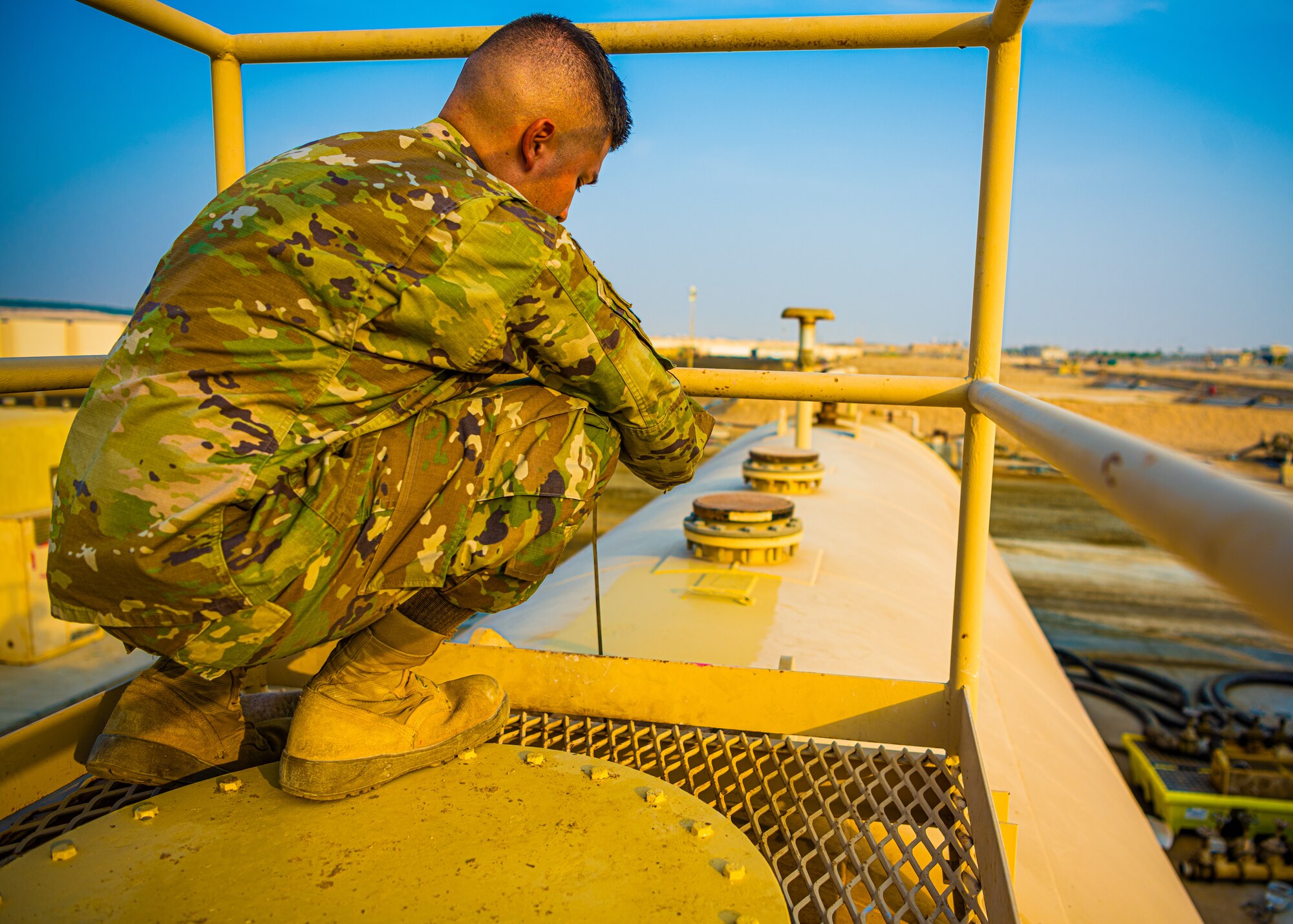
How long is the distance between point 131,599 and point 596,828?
2.43ft

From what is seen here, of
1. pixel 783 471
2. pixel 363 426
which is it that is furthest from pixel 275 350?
pixel 783 471

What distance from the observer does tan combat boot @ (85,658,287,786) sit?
4.56 feet

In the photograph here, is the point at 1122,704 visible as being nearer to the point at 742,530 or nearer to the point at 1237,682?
the point at 1237,682

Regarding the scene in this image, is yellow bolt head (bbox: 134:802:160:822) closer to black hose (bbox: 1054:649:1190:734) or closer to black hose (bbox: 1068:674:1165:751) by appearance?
black hose (bbox: 1068:674:1165:751)

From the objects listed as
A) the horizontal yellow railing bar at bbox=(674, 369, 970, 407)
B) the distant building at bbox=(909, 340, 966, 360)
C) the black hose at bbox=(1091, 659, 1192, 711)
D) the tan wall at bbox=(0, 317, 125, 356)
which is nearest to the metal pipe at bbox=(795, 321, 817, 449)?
the black hose at bbox=(1091, 659, 1192, 711)

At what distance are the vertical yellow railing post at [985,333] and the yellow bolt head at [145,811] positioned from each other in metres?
1.39

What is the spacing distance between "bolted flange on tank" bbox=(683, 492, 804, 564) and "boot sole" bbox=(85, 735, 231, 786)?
2.53 metres

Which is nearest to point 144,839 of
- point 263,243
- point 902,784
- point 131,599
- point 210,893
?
point 210,893

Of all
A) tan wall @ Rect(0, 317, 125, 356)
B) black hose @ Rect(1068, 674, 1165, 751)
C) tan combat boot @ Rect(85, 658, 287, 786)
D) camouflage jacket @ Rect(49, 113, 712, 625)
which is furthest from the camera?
tan wall @ Rect(0, 317, 125, 356)

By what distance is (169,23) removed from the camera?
5.54 ft

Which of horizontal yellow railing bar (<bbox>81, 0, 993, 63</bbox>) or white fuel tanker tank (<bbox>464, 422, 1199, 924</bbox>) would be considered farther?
white fuel tanker tank (<bbox>464, 422, 1199, 924</bbox>)

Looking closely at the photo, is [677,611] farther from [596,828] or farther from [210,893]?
[210,893]

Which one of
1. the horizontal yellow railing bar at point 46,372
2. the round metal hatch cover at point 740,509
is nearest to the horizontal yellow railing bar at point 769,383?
the horizontal yellow railing bar at point 46,372

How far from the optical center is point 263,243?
1062 mm
